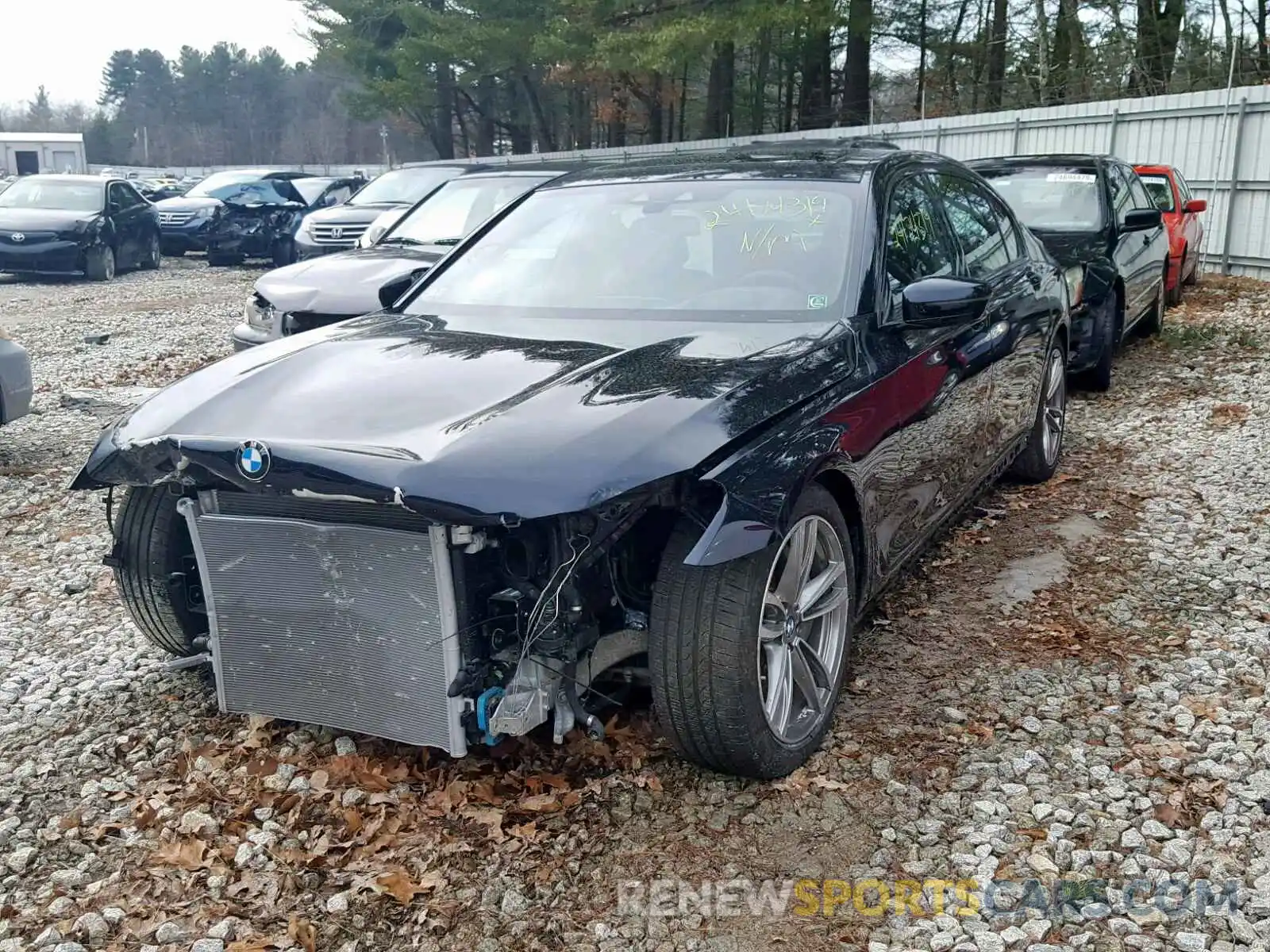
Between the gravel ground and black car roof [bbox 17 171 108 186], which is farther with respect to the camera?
black car roof [bbox 17 171 108 186]

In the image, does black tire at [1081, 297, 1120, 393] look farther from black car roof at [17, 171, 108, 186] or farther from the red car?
black car roof at [17, 171, 108, 186]

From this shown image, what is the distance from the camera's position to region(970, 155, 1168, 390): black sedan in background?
784 centimetres

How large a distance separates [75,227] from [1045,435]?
1537 cm

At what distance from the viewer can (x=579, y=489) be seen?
2.58m

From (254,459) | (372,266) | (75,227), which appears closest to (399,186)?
(372,266)

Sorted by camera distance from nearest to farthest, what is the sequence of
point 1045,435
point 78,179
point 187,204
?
point 1045,435 → point 78,179 → point 187,204

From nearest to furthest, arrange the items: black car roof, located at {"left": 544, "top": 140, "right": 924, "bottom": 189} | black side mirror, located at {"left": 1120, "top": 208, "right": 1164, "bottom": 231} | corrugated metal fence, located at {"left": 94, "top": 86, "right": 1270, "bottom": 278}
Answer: black car roof, located at {"left": 544, "top": 140, "right": 924, "bottom": 189} → black side mirror, located at {"left": 1120, "top": 208, "right": 1164, "bottom": 231} → corrugated metal fence, located at {"left": 94, "top": 86, "right": 1270, "bottom": 278}

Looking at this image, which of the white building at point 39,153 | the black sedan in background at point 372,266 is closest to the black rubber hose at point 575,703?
the black sedan in background at point 372,266

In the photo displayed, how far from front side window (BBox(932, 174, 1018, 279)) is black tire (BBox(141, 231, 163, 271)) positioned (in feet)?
54.8

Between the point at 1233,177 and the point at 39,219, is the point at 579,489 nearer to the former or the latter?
the point at 1233,177

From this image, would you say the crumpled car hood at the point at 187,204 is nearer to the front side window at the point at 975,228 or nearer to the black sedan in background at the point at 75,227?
the black sedan in background at the point at 75,227

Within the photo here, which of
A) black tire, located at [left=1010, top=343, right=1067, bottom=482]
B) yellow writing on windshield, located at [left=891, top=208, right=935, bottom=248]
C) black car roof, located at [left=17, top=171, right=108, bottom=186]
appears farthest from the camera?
black car roof, located at [left=17, top=171, right=108, bottom=186]

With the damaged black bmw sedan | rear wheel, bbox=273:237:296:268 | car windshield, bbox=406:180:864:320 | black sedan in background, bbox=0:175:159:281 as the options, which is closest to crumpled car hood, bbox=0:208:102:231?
black sedan in background, bbox=0:175:159:281

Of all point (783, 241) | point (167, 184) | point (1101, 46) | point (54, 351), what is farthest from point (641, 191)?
point (167, 184)
